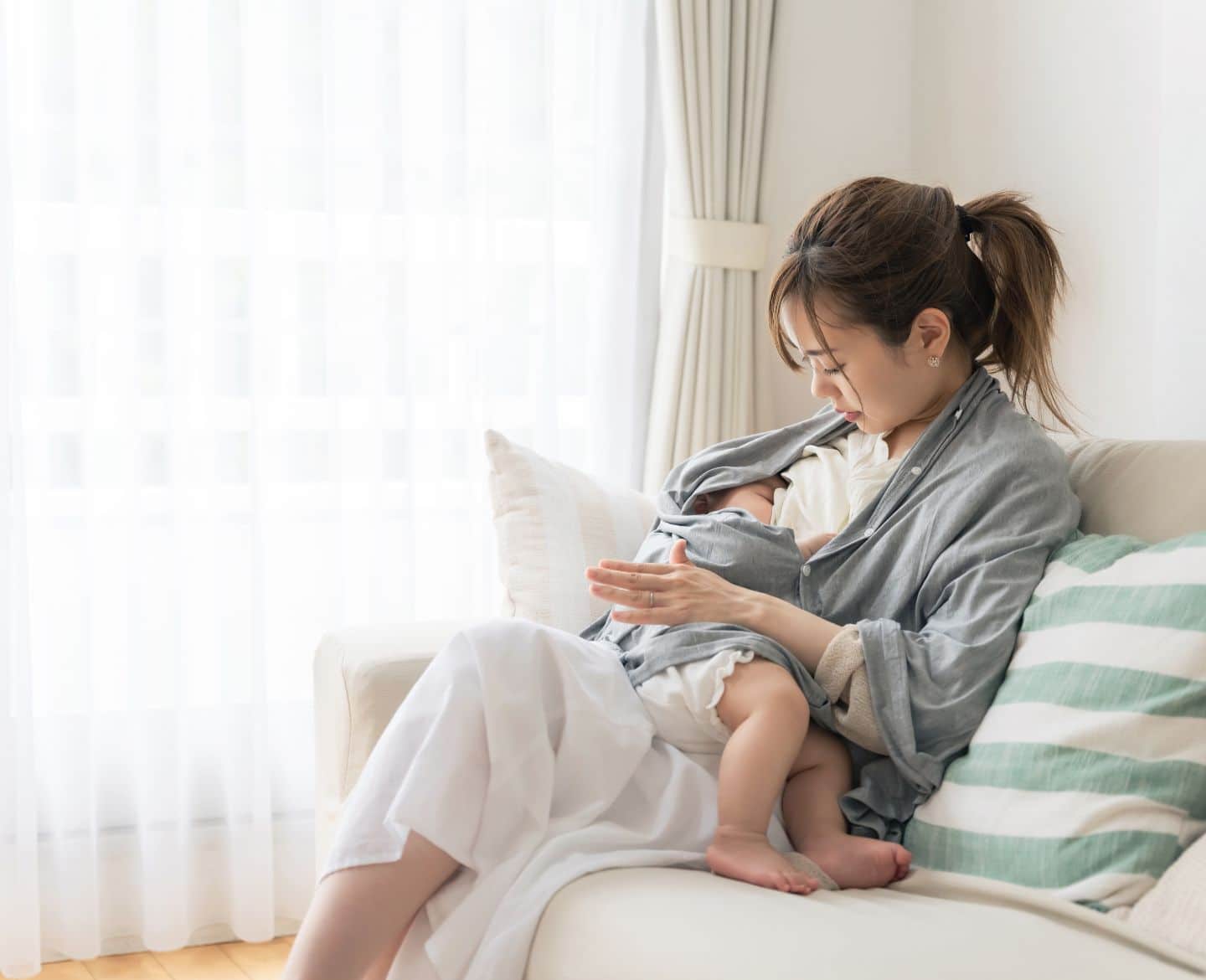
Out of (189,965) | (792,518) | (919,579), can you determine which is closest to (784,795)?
(919,579)

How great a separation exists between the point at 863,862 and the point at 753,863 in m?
0.13

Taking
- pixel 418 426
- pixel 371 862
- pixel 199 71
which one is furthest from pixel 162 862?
pixel 199 71

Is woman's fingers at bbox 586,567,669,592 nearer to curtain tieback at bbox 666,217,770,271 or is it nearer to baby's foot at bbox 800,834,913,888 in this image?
A: baby's foot at bbox 800,834,913,888

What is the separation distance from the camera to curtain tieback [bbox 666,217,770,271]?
2.67 meters

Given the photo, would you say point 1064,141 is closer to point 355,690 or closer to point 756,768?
point 756,768

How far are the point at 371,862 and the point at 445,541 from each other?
130 cm

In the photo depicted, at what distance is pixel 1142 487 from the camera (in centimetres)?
157

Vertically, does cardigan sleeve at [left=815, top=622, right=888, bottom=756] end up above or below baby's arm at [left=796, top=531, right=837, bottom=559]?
below

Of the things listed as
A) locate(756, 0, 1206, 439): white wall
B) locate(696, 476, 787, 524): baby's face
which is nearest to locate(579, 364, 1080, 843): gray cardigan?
Result: locate(696, 476, 787, 524): baby's face

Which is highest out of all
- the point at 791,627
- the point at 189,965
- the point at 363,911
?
the point at 791,627

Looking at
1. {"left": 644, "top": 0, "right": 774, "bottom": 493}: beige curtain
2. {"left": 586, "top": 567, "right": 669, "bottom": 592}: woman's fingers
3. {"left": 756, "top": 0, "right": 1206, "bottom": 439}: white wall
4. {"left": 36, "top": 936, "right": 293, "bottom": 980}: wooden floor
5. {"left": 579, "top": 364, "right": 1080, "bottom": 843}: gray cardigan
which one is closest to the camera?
{"left": 579, "top": 364, "right": 1080, "bottom": 843}: gray cardigan

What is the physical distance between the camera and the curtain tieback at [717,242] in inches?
105

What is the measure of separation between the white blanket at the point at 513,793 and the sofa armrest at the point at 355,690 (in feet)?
0.92

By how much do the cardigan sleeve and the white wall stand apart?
91 cm
